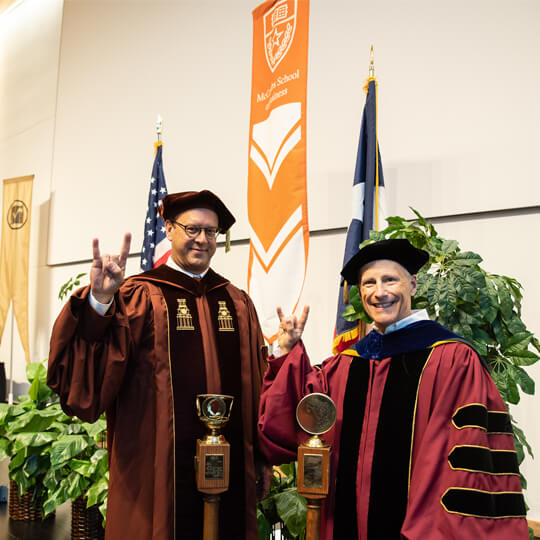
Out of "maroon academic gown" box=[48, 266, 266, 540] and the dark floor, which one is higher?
"maroon academic gown" box=[48, 266, 266, 540]

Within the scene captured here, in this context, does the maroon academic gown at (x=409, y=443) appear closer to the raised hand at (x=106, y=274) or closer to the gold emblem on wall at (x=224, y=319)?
the gold emblem on wall at (x=224, y=319)

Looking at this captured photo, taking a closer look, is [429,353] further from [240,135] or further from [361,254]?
[240,135]

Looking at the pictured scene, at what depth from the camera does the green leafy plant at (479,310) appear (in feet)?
9.34

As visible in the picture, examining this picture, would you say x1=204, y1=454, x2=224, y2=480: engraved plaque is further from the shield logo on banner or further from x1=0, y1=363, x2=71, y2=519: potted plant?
Answer: the shield logo on banner

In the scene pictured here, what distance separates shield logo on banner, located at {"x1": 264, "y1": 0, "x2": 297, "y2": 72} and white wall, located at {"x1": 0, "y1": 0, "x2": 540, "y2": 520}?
4.12ft

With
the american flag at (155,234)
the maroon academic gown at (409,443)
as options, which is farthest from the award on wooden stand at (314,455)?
the american flag at (155,234)

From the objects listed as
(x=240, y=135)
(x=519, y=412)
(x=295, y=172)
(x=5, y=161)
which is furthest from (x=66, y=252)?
(x=519, y=412)

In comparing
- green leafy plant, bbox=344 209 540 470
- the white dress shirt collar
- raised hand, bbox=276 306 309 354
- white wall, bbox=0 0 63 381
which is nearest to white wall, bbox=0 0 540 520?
white wall, bbox=0 0 63 381

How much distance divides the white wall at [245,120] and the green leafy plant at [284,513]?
1.83 m

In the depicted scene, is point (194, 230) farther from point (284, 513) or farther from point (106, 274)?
point (284, 513)

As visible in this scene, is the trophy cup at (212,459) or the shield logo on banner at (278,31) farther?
the shield logo on banner at (278,31)

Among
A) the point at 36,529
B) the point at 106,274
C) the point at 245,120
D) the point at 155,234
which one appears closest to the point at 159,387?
the point at 106,274

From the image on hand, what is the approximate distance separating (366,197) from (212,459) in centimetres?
226

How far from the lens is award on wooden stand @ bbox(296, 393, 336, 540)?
2.18 metres
